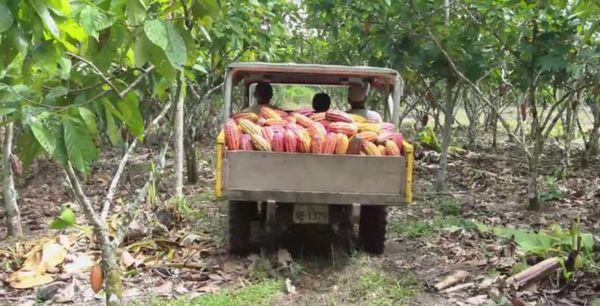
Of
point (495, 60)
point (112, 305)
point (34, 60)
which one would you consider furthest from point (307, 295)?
point (495, 60)

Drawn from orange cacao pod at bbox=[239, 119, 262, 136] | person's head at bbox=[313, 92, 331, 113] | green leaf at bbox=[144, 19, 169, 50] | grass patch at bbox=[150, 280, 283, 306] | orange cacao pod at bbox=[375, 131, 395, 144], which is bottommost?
grass patch at bbox=[150, 280, 283, 306]

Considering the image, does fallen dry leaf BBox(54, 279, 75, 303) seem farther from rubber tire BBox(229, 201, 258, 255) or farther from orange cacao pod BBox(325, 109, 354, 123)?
orange cacao pod BBox(325, 109, 354, 123)

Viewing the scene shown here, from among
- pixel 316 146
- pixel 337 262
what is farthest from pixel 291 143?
pixel 337 262

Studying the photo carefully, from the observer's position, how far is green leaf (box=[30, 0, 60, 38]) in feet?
5.94

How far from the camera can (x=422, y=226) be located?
675cm

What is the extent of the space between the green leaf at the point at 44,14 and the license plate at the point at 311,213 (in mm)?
3610

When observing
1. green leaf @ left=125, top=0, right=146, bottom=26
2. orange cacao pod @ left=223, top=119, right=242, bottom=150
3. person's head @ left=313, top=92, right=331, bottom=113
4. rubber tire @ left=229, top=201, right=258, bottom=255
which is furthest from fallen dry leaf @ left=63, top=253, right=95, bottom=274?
green leaf @ left=125, top=0, right=146, bottom=26

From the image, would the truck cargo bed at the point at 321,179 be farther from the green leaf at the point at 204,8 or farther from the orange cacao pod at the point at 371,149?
the green leaf at the point at 204,8

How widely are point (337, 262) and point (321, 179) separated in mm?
860

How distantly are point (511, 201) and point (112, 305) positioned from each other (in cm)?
657

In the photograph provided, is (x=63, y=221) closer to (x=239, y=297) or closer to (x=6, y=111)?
(x=6, y=111)

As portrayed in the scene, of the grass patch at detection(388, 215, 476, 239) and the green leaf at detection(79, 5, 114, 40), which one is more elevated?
the green leaf at detection(79, 5, 114, 40)

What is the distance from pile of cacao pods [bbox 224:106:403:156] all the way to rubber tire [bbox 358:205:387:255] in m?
0.65

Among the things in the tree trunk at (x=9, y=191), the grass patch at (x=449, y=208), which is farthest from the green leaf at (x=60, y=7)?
the grass patch at (x=449, y=208)
